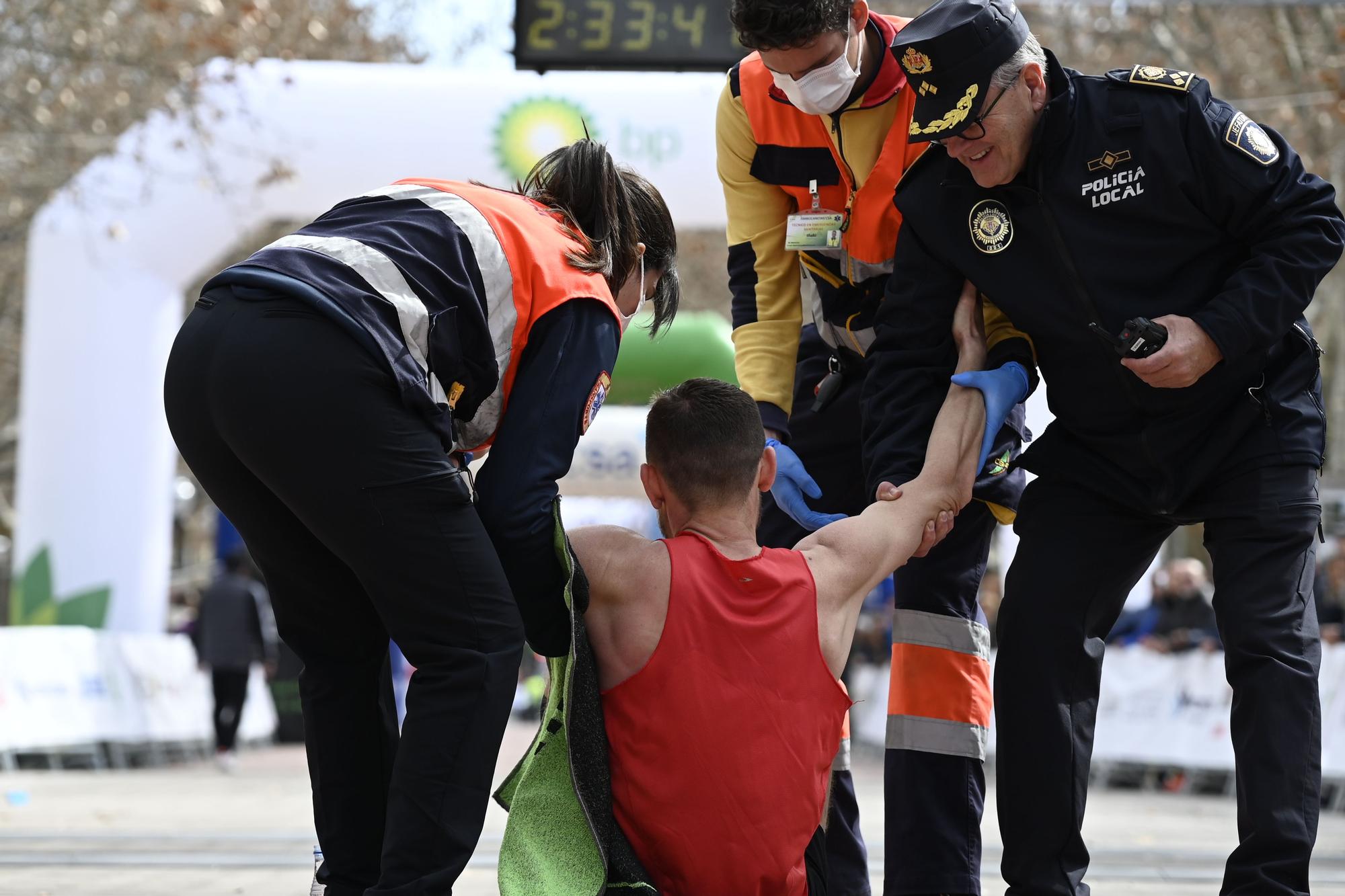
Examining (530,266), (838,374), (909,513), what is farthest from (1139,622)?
(530,266)

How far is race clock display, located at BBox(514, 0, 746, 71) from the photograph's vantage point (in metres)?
7.50

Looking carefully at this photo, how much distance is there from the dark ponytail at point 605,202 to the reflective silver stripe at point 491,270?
0.24 m

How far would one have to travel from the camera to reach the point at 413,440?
8.22ft

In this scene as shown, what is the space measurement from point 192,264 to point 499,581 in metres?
9.14

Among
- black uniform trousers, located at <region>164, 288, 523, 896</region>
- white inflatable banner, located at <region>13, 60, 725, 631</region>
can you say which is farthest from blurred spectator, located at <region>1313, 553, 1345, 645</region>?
black uniform trousers, located at <region>164, 288, 523, 896</region>

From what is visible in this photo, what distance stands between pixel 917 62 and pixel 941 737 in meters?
1.37

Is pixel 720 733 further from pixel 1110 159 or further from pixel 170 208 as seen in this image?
pixel 170 208

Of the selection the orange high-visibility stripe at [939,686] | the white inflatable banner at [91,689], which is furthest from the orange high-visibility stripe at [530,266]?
the white inflatable banner at [91,689]

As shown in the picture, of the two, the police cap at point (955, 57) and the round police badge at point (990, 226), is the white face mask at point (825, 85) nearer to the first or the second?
the police cap at point (955, 57)

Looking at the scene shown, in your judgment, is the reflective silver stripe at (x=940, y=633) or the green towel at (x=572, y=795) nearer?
the green towel at (x=572, y=795)

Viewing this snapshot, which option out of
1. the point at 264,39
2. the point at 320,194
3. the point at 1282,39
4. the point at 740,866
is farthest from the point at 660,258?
the point at 1282,39

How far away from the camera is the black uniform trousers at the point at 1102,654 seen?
2.76 meters

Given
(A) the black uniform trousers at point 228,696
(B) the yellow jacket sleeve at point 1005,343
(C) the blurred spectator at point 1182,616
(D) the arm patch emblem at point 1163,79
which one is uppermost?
(D) the arm patch emblem at point 1163,79

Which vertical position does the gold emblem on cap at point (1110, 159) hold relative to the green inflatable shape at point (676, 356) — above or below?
above
